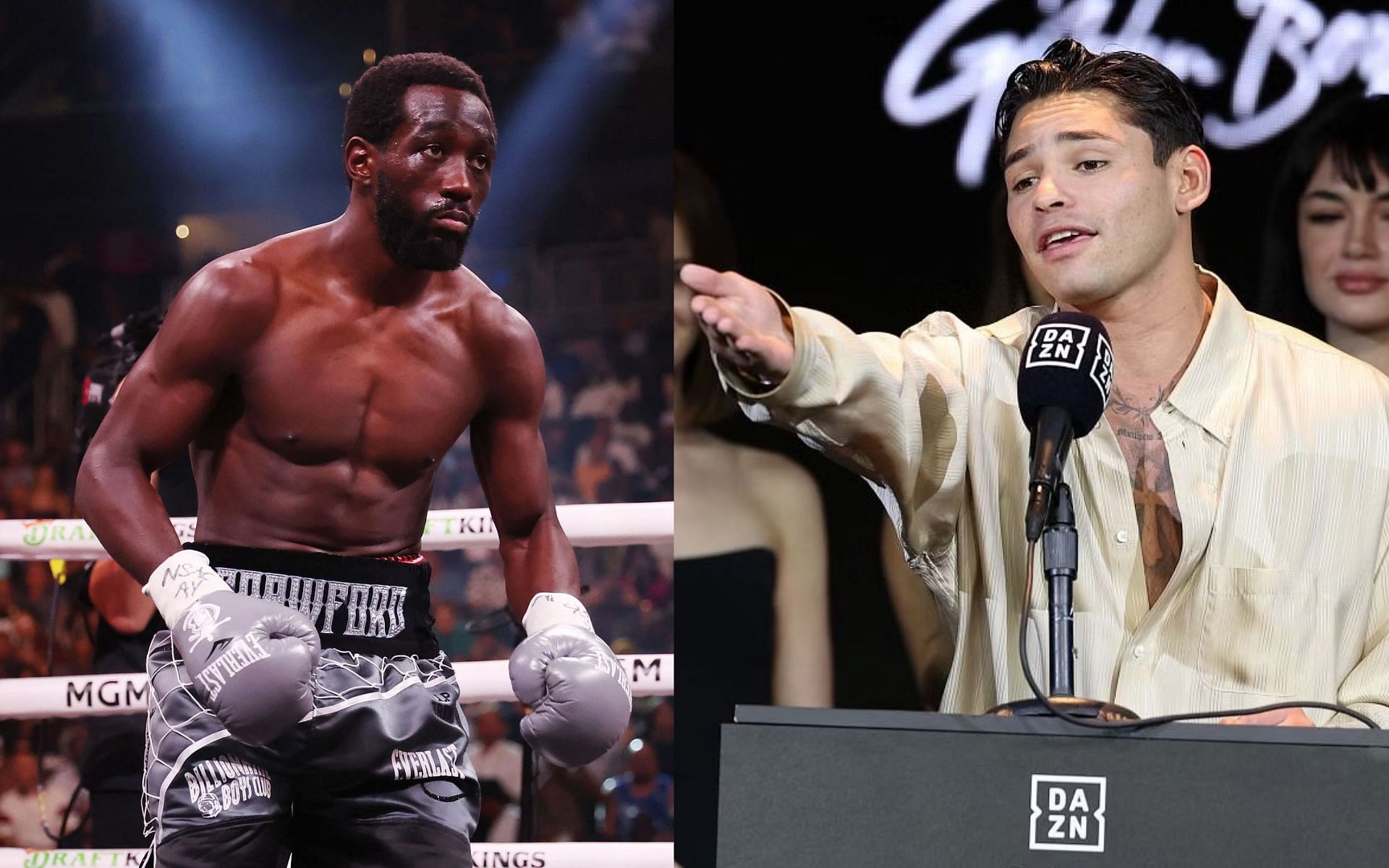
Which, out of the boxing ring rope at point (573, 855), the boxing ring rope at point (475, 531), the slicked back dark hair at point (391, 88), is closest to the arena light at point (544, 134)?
the slicked back dark hair at point (391, 88)

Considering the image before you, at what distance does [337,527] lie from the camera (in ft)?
8.40

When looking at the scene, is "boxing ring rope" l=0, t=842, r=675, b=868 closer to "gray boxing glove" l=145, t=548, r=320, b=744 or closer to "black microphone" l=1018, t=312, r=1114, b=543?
"gray boxing glove" l=145, t=548, r=320, b=744

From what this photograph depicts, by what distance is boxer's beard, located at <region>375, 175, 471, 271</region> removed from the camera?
2668 millimetres

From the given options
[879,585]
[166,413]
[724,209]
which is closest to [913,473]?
[879,585]

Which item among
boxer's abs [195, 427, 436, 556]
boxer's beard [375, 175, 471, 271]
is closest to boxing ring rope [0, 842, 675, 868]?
boxer's abs [195, 427, 436, 556]

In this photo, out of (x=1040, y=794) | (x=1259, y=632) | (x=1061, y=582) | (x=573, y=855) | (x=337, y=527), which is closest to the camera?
(x=1040, y=794)

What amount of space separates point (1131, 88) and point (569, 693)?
1.31m

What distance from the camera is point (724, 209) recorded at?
3002 millimetres

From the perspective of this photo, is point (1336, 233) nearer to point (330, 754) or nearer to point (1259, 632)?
point (1259, 632)

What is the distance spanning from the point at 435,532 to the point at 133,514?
2.31 feet

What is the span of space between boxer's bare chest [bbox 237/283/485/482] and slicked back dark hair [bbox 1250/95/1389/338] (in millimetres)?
1507

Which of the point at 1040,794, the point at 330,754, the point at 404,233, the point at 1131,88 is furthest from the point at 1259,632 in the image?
the point at 404,233

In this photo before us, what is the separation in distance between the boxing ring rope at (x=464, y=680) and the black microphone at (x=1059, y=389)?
1.62 metres

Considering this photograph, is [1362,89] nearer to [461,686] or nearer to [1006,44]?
[1006,44]
